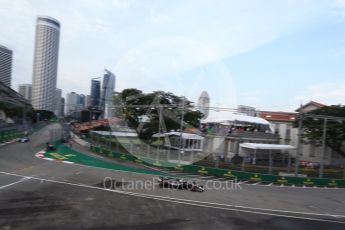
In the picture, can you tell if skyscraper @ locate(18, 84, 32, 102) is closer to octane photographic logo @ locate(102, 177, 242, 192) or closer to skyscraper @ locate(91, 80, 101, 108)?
skyscraper @ locate(91, 80, 101, 108)

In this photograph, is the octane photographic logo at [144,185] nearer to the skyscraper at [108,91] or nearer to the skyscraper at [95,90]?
the skyscraper at [108,91]

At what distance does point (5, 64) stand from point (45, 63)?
17174 millimetres

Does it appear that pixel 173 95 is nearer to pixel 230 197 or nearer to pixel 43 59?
pixel 230 197

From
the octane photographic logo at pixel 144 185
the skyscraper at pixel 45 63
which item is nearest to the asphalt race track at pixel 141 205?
the octane photographic logo at pixel 144 185

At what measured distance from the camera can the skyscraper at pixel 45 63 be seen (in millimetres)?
165000

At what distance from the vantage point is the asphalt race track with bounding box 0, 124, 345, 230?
14672 mm

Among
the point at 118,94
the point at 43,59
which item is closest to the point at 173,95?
the point at 118,94

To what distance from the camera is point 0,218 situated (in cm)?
1365

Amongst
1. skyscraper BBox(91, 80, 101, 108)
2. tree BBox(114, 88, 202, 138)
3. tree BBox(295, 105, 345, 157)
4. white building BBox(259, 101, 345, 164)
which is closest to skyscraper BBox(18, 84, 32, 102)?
skyscraper BBox(91, 80, 101, 108)

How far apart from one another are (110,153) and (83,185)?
952 inches

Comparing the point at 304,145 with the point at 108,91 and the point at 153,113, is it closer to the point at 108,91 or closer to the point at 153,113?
the point at 153,113

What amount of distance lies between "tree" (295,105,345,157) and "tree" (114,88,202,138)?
16785 mm

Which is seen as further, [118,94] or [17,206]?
[118,94]

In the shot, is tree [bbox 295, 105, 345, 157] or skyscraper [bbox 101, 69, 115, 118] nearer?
tree [bbox 295, 105, 345, 157]
